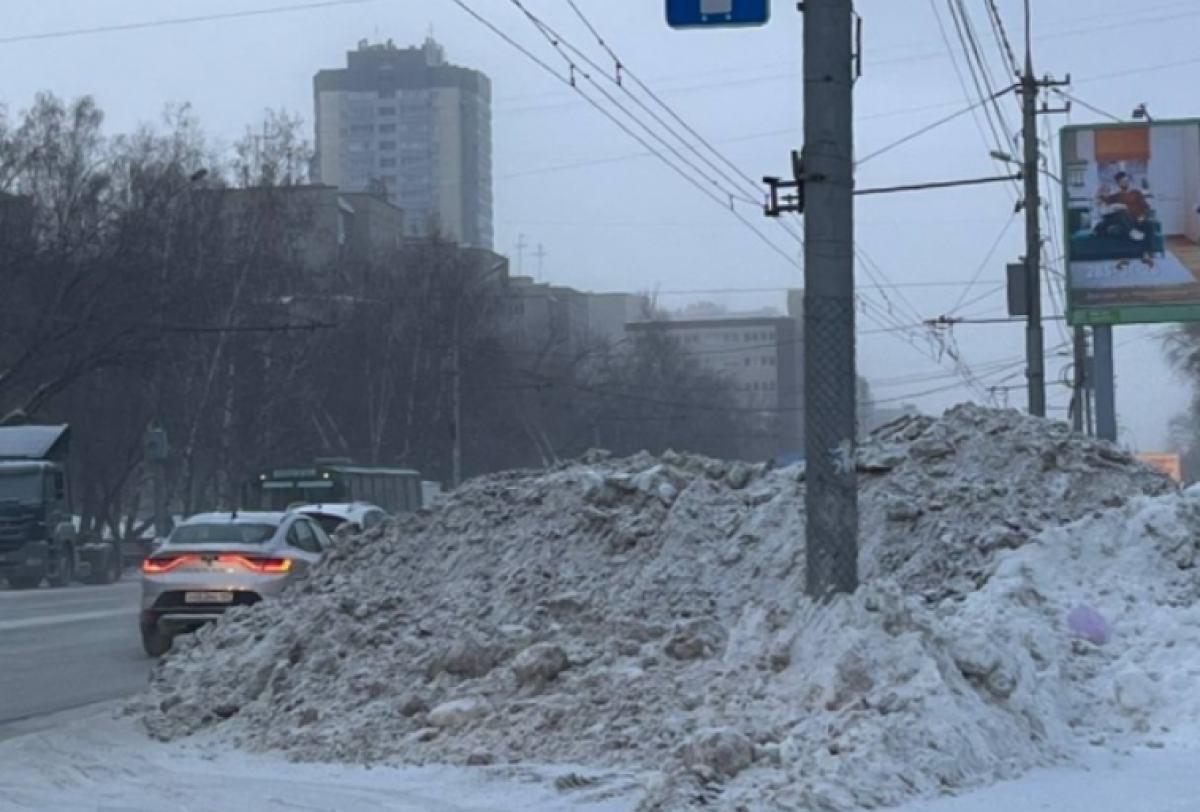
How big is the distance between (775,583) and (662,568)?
843 millimetres

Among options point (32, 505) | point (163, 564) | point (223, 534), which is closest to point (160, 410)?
point (32, 505)

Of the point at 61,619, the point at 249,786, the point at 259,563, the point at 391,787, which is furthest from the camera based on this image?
the point at 61,619

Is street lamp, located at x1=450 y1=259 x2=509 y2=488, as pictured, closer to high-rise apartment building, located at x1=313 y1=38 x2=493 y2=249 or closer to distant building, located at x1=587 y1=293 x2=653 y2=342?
distant building, located at x1=587 y1=293 x2=653 y2=342

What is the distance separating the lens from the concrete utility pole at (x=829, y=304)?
38.3 ft

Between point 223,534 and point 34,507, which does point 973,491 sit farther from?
point 34,507

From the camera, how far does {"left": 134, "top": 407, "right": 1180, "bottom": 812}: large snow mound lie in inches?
383

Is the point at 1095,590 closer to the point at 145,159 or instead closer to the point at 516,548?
the point at 516,548

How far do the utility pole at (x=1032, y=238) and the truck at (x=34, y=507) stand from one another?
21.3 m

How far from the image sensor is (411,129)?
7456 inches

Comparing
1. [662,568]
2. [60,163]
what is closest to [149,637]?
[662,568]

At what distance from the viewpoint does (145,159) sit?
6188 centimetres

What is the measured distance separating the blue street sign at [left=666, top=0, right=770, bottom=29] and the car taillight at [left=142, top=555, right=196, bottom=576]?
10229 millimetres

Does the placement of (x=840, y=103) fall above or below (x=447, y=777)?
above

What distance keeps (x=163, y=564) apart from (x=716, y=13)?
10.6m
